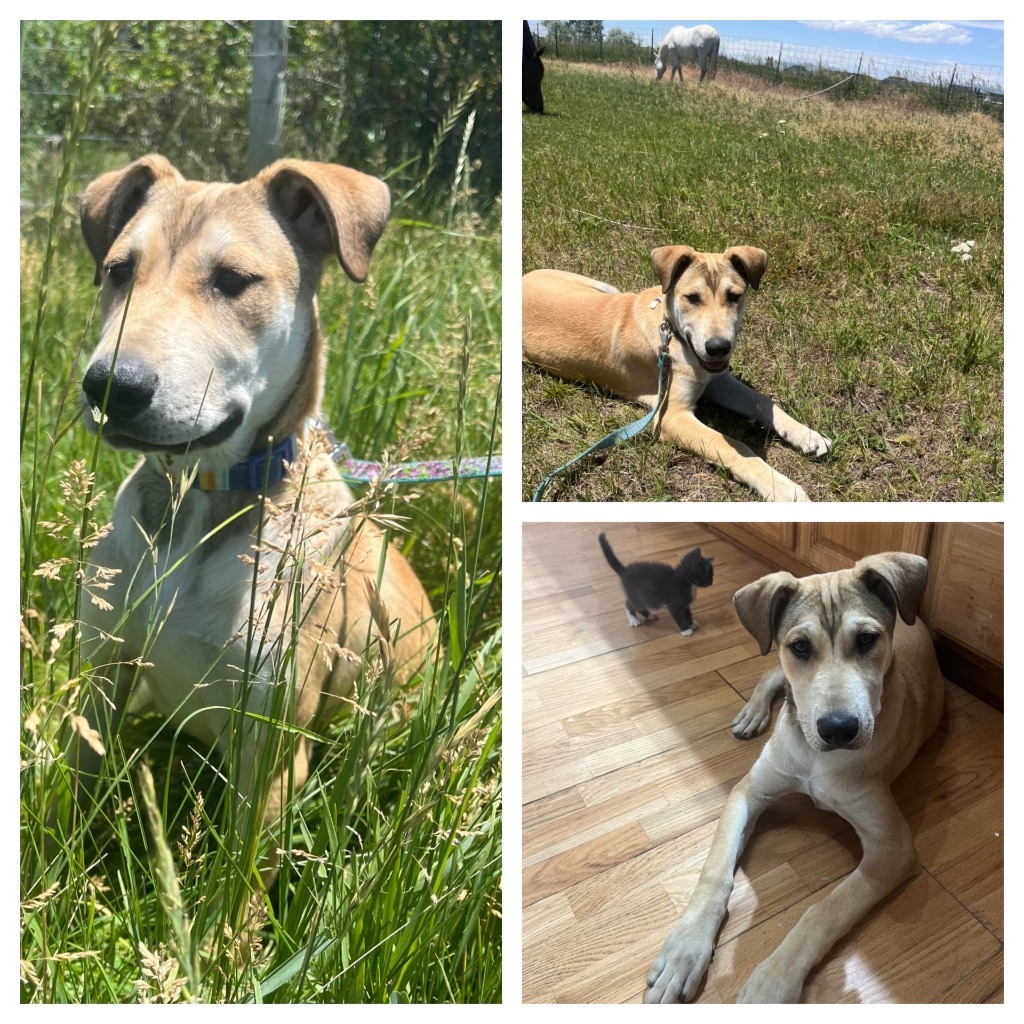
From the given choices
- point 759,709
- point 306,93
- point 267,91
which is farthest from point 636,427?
point 306,93

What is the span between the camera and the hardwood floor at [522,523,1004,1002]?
1.83m

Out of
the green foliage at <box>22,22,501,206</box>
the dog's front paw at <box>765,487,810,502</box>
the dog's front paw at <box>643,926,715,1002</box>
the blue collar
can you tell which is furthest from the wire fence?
the dog's front paw at <box>643,926,715,1002</box>

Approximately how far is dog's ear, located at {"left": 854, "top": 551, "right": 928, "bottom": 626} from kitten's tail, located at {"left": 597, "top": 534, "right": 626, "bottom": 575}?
71 centimetres

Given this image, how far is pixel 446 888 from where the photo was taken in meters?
1.57

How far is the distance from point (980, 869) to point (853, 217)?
1804mm

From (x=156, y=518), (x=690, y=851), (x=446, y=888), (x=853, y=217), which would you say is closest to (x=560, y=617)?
(x=690, y=851)

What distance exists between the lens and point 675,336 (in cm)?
257

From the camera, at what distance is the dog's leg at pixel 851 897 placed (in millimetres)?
1779

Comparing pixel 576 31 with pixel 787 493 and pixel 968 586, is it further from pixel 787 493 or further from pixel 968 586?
pixel 968 586

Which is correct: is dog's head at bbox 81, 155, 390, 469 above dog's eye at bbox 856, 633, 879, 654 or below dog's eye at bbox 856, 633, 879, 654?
above

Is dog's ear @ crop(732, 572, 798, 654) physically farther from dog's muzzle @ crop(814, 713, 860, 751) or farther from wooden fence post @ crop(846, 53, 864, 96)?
wooden fence post @ crop(846, 53, 864, 96)

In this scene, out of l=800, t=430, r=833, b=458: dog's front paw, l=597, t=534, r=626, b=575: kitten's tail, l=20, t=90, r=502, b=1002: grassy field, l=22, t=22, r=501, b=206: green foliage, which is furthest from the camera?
l=22, t=22, r=501, b=206: green foliage

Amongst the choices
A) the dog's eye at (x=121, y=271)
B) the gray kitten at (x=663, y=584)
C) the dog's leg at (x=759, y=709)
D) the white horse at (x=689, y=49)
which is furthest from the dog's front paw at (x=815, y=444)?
the dog's eye at (x=121, y=271)
